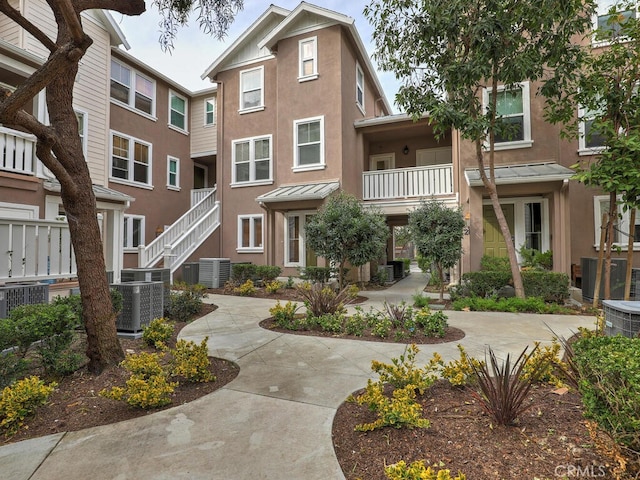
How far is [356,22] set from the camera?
12352 mm

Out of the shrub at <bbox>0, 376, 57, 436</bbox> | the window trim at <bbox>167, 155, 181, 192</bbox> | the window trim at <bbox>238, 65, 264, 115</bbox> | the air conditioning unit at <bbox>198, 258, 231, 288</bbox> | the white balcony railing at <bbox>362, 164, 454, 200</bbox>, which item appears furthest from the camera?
the window trim at <bbox>167, 155, 181, 192</bbox>

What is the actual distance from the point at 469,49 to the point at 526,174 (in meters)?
3.83

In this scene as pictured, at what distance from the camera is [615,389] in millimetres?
2031

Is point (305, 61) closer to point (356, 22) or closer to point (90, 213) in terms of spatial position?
point (356, 22)

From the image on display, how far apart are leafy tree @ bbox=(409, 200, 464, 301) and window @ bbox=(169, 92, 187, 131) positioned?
13.3 metres

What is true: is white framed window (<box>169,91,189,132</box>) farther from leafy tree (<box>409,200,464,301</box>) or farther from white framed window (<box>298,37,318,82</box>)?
leafy tree (<box>409,200,464,301</box>)

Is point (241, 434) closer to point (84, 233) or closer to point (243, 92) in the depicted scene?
point (84, 233)

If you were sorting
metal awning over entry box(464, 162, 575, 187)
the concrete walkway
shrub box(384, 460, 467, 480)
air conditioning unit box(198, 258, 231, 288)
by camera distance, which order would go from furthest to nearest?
1. air conditioning unit box(198, 258, 231, 288)
2. metal awning over entry box(464, 162, 575, 187)
3. the concrete walkway
4. shrub box(384, 460, 467, 480)

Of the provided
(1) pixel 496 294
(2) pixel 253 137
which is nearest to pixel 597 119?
(1) pixel 496 294

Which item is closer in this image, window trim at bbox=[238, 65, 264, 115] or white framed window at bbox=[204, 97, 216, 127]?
window trim at bbox=[238, 65, 264, 115]

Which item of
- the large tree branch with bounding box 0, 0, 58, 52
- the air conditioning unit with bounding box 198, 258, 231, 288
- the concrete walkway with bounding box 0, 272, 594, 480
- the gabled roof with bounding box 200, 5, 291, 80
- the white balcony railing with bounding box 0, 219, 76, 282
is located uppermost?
the gabled roof with bounding box 200, 5, 291, 80

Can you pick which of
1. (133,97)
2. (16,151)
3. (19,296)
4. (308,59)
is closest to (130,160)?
(133,97)

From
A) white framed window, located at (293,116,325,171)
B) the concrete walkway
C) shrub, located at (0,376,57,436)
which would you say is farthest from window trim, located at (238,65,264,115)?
shrub, located at (0,376,57,436)

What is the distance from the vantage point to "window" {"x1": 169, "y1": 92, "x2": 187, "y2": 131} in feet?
53.8
